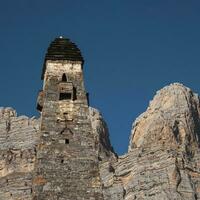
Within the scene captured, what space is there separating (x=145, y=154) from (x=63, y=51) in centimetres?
6396

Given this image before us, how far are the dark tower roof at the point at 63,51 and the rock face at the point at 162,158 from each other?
51.6 meters

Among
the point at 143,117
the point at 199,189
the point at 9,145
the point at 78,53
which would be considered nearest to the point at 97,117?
the point at 143,117

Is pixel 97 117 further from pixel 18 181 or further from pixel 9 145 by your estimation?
pixel 18 181

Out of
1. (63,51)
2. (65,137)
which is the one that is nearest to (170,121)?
(63,51)

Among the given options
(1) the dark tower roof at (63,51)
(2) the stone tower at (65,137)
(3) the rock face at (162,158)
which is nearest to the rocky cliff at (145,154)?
(3) the rock face at (162,158)

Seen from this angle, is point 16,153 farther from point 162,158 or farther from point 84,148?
point 84,148

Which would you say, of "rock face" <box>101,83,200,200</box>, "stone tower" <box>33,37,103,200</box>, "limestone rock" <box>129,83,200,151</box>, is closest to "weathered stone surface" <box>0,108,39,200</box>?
"rock face" <box>101,83,200,200</box>

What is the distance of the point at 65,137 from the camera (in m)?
26.5

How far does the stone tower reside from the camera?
2441 centimetres

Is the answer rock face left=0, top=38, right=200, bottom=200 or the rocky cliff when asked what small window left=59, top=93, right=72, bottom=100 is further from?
the rocky cliff

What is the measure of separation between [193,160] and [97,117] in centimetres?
2838

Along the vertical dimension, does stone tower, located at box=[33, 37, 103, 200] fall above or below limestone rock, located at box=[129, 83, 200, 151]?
below

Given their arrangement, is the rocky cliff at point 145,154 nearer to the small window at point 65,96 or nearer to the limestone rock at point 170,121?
the limestone rock at point 170,121

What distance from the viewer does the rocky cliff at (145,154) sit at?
86.4 metres
